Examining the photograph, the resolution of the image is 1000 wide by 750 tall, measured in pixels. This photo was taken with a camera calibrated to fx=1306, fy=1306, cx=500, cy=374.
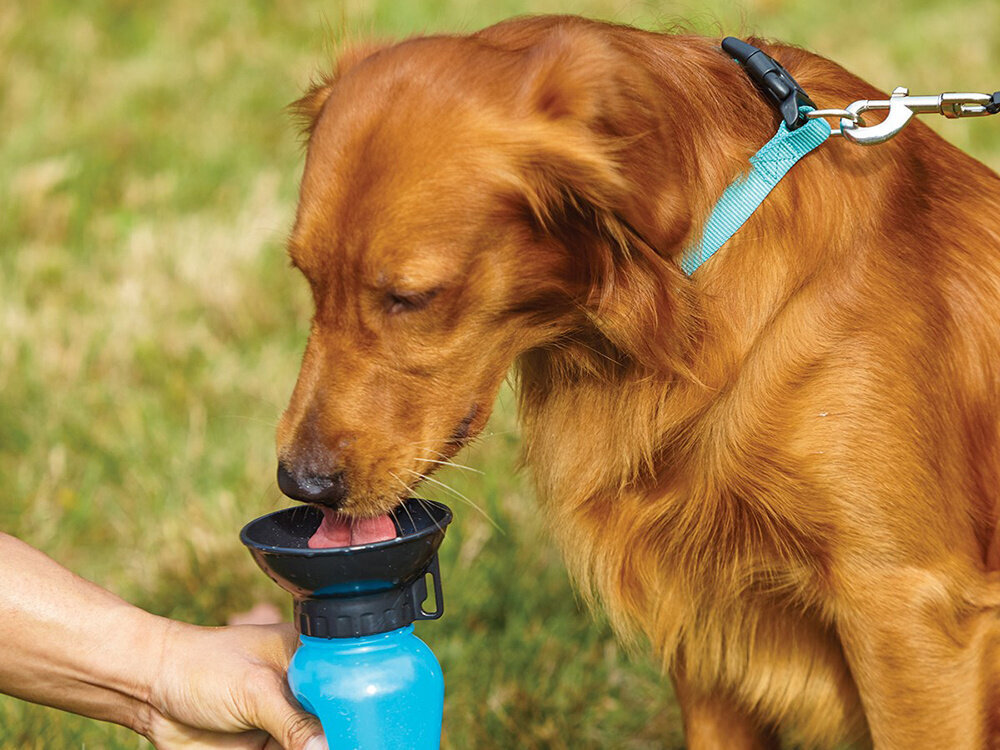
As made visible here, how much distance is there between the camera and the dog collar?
7.12ft

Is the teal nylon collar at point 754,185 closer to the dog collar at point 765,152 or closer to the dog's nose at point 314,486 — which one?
the dog collar at point 765,152

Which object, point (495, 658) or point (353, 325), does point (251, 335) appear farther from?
point (353, 325)

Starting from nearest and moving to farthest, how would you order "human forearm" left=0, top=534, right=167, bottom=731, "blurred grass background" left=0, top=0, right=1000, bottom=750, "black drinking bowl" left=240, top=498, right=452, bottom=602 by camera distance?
1. "black drinking bowl" left=240, top=498, right=452, bottom=602
2. "human forearm" left=0, top=534, right=167, bottom=731
3. "blurred grass background" left=0, top=0, right=1000, bottom=750

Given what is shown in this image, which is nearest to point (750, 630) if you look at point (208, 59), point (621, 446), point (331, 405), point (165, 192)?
point (621, 446)

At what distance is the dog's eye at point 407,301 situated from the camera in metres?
2.00

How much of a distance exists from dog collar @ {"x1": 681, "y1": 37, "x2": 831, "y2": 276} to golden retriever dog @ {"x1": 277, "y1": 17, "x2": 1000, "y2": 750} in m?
0.02

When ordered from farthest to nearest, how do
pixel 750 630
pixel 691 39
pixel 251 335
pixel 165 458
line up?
1. pixel 251 335
2. pixel 165 458
3. pixel 750 630
4. pixel 691 39

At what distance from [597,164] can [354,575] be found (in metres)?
0.72

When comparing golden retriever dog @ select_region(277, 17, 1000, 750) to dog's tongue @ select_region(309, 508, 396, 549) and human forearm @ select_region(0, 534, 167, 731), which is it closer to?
dog's tongue @ select_region(309, 508, 396, 549)

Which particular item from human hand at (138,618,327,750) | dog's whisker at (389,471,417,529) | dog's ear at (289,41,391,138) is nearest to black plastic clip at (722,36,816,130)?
dog's ear at (289,41,391,138)

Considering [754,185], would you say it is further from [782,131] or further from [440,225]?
[440,225]

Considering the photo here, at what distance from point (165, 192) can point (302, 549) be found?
13.6ft

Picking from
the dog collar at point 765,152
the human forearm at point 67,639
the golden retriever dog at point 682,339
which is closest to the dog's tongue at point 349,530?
the golden retriever dog at point 682,339

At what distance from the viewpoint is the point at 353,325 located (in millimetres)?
2057
